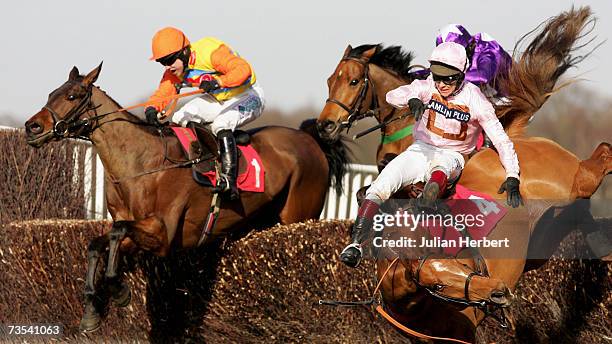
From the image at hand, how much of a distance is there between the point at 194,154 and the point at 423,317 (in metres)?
2.54

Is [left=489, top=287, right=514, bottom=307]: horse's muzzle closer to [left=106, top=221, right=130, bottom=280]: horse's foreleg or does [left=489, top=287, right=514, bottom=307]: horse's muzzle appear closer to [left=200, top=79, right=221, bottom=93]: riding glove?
[left=106, top=221, right=130, bottom=280]: horse's foreleg

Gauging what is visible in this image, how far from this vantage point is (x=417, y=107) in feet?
17.0

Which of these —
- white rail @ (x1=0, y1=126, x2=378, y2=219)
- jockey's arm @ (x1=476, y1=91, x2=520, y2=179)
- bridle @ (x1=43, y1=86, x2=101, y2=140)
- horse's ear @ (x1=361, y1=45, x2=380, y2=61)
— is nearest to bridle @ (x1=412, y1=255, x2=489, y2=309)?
jockey's arm @ (x1=476, y1=91, x2=520, y2=179)

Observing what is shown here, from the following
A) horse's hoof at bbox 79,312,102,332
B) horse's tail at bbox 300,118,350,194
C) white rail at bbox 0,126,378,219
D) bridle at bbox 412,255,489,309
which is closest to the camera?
bridle at bbox 412,255,489,309

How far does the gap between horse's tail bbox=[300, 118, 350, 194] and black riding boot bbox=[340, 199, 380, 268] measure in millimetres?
3227

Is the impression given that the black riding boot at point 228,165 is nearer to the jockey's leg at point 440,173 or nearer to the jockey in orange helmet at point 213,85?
the jockey in orange helmet at point 213,85

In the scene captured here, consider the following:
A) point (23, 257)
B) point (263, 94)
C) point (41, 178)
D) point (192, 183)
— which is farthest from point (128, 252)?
point (41, 178)

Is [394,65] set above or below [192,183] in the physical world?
above

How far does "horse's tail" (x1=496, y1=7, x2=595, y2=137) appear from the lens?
19.5ft

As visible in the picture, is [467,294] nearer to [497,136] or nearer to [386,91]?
[497,136]

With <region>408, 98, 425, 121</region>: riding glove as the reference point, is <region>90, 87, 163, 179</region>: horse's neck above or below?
below

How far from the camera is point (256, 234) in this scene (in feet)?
21.7

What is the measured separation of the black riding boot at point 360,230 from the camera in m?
4.95

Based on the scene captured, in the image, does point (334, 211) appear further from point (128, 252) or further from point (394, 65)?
point (128, 252)
